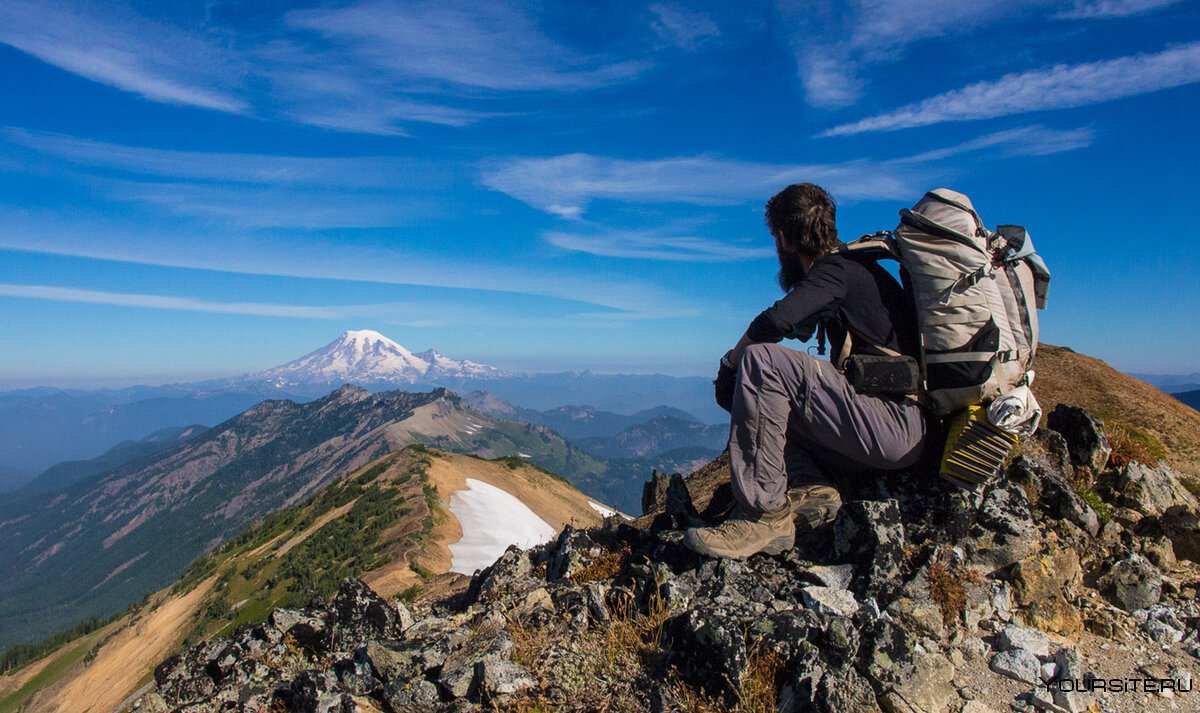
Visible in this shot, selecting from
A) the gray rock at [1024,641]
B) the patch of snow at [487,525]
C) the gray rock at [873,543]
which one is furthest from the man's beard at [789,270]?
the patch of snow at [487,525]

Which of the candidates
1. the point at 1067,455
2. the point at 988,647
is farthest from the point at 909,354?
the point at 1067,455

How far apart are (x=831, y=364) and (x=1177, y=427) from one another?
45.2ft

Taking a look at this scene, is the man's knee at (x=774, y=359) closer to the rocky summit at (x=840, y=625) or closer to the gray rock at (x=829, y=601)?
the rocky summit at (x=840, y=625)

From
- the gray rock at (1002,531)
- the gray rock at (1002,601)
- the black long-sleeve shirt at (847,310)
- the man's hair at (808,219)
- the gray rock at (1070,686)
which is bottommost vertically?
the gray rock at (1070,686)

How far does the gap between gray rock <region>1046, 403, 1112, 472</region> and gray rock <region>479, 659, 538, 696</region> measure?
23.7 feet

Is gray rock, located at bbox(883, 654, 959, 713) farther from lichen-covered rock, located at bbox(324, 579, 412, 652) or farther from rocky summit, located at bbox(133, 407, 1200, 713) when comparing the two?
lichen-covered rock, located at bbox(324, 579, 412, 652)

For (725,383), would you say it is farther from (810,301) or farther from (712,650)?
(712,650)

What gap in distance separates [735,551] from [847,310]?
263 cm

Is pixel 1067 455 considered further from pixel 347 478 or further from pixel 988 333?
pixel 347 478

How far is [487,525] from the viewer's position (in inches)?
2338

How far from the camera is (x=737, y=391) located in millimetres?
5879

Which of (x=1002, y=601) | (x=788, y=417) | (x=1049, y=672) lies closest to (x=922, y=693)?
(x=1049, y=672)

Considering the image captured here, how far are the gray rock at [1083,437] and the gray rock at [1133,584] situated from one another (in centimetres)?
201

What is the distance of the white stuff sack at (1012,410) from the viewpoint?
17.8 feet
